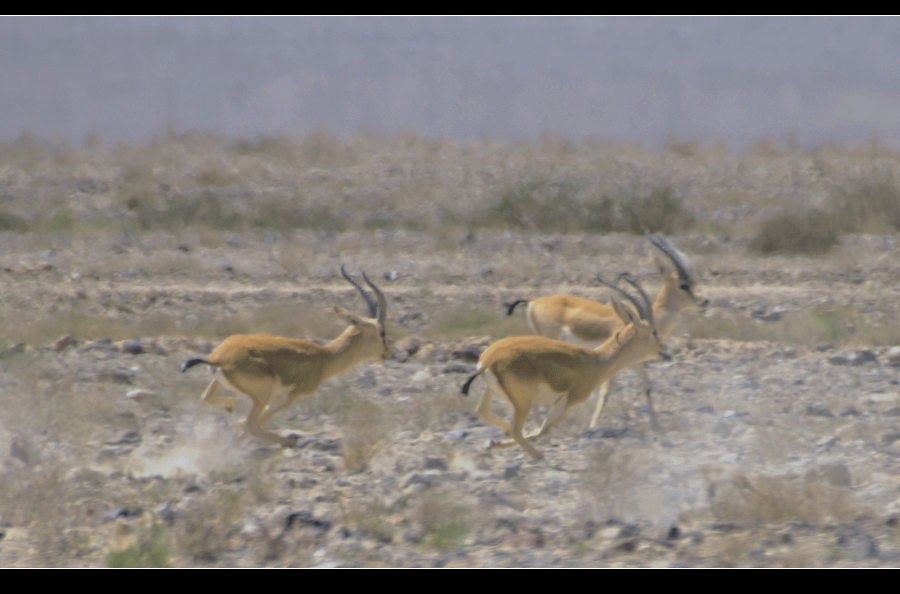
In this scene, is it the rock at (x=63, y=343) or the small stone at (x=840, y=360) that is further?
the rock at (x=63, y=343)

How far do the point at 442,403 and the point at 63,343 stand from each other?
16.9ft

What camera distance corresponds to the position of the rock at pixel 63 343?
12.6 meters

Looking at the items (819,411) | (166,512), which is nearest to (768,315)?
(819,411)

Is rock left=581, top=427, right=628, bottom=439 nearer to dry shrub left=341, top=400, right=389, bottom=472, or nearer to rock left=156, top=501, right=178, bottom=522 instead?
dry shrub left=341, top=400, right=389, bottom=472

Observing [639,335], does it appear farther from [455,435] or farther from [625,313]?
[455,435]

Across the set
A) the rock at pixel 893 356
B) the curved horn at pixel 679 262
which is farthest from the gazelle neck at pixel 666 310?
the rock at pixel 893 356

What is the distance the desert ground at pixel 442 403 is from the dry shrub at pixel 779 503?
16 mm

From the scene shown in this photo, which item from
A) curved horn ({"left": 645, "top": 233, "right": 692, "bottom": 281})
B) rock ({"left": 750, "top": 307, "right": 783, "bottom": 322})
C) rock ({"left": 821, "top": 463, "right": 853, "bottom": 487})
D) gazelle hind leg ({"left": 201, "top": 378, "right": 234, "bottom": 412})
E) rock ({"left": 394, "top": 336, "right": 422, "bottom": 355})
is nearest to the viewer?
rock ({"left": 821, "top": 463, "right": 853, "bottom": 487})

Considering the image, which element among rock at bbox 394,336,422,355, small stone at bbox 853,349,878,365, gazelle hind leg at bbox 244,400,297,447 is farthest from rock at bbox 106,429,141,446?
small stone at bbox 853,349,878,365

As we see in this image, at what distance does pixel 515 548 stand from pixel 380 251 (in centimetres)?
1567

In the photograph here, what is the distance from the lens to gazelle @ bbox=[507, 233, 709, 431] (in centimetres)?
1021

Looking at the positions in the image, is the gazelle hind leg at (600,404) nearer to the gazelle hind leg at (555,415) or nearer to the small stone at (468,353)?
the gazelle hind leg at (555,415)

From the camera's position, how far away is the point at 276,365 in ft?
27.6

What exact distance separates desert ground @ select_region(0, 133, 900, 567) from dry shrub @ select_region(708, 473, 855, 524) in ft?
0.05
